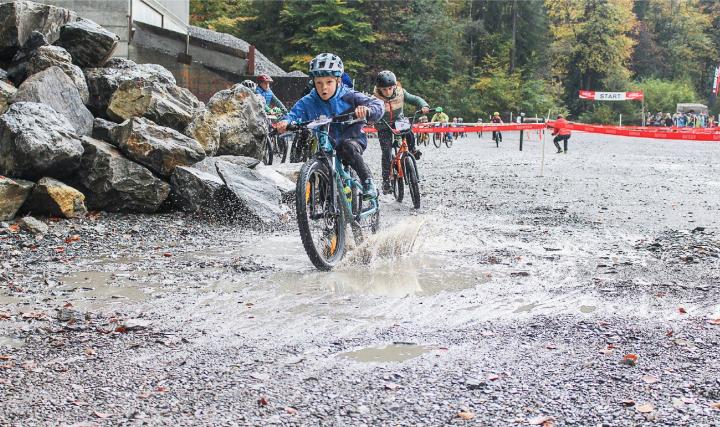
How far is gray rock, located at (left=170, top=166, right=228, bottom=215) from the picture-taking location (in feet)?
32.0

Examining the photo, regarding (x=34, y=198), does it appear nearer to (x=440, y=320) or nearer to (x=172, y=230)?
(x=172, y=230)

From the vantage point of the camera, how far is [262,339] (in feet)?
16.1

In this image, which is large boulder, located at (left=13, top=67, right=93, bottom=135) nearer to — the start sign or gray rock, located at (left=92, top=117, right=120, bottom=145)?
gray rock, located at (left=92, top=117, right=120, bottom=145)

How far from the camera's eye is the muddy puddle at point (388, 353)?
4.51m

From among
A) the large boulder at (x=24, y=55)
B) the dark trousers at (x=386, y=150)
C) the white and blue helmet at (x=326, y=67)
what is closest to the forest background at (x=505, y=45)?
the large boulder at (x=24, y=55)

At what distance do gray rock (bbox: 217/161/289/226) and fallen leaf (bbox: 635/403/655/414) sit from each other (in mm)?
6217

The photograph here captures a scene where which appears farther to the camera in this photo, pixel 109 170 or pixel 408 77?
pixel 408 77

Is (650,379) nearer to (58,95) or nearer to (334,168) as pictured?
(334,168)

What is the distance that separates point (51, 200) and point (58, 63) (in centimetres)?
294

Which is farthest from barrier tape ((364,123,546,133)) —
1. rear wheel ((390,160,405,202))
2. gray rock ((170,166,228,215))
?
gray rock ((170,166,228,215))

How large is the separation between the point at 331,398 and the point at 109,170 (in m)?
6.45

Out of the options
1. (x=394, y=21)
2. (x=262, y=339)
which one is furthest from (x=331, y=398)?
(x=394, y=21)

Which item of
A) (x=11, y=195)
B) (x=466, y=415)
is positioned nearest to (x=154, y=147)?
(x=11, y=195)

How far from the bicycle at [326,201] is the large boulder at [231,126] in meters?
4.29
